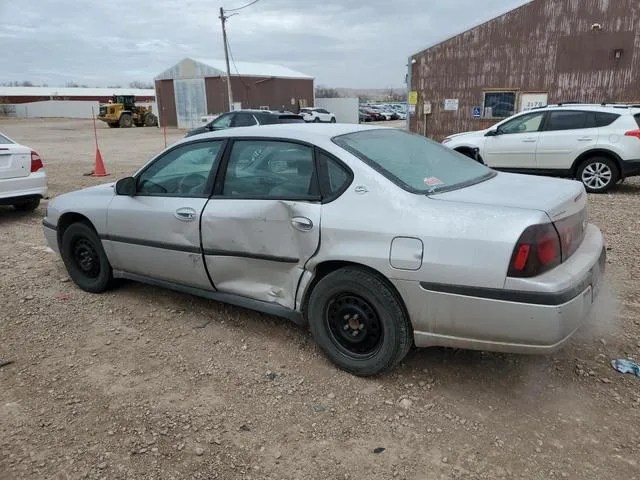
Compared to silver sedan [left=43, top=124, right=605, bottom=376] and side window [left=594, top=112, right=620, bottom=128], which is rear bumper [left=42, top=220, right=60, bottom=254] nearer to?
silver sedan [left=43, top=124, right=605, bottom=376]

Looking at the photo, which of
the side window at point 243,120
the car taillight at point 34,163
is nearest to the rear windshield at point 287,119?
the side window at point 243,120

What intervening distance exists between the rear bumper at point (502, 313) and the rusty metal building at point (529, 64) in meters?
17.8

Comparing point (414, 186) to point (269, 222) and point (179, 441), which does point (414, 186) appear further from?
point (179, 441)

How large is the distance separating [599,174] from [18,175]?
943 centimetres

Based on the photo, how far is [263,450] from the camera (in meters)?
2.66

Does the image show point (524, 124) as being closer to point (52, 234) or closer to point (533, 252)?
point (533, 252)

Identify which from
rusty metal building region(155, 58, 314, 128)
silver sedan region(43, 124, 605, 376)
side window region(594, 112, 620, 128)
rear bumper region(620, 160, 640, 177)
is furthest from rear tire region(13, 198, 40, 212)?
rusty metal building region(155, 58, 314, 128)

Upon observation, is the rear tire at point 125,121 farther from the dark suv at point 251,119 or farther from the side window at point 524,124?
the side window at point 524,124

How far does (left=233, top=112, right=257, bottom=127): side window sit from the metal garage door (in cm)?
2410

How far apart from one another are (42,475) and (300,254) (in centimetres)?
178

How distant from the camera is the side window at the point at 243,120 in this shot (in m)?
15.7

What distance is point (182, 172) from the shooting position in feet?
13.3

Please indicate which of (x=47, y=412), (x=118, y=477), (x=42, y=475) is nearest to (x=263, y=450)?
(x=118, y=477)

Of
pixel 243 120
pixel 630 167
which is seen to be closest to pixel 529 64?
pixel 243 120
